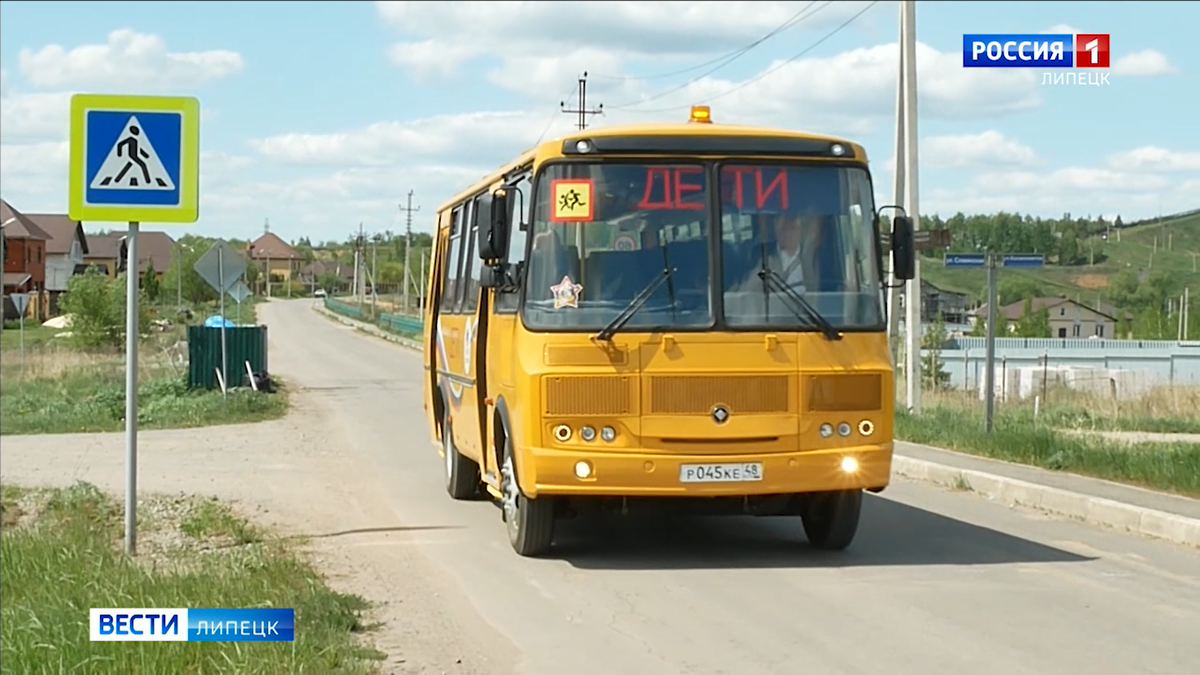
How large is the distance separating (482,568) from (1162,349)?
41080mm

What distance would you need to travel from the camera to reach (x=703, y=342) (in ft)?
30.6

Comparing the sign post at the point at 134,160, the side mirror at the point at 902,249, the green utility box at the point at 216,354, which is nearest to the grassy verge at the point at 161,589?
the sign post at the point at 134,160

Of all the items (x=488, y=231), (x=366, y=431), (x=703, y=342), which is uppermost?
(x=488, y=231)

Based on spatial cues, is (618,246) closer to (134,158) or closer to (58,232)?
(134,158)

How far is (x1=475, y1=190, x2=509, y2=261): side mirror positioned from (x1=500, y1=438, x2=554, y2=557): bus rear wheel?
131 centimetres

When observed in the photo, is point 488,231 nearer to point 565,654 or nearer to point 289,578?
point 289,578

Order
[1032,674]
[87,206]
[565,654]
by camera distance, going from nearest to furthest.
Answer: [1032,674] < [565,654] < [87,206]

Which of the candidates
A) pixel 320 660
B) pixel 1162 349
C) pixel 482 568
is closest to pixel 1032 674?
pixel 320 660

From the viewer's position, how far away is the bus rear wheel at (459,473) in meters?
13.4

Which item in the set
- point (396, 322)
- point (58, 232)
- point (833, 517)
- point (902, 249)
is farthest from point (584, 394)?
point (58, 232)

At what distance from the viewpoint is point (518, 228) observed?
9961 millimetres

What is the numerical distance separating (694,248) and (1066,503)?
4.91 metres

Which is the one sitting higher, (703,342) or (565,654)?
(703,342)

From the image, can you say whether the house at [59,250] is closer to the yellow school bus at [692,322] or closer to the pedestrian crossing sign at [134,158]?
the pedestrian crossing sign at [134,158]
